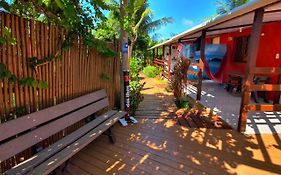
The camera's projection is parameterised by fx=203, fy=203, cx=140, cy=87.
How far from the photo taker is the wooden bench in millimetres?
2082

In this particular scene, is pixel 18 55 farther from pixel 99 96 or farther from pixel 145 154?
pixel 145 154

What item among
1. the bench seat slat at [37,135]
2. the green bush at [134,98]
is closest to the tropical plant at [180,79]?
the green bush at [134,98]

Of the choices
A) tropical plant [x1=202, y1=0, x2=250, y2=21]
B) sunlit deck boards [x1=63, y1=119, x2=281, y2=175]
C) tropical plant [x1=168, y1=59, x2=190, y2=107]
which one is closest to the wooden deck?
sunlit deck boards [x1=63, y1=119, x2=281, y2=175]

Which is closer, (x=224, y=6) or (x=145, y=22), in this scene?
(x=145, y=22)

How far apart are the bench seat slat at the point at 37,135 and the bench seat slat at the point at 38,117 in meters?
0.07

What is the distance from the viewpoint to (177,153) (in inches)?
128

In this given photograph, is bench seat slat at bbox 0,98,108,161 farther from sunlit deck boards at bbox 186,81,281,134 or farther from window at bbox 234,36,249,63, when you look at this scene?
window at bbox 234,36,249,63

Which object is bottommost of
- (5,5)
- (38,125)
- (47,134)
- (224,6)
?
(47,134)

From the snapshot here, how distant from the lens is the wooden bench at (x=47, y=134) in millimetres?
2082

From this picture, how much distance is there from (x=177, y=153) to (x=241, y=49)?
21.2 ft

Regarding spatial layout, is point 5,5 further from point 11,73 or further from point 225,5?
point 225,5

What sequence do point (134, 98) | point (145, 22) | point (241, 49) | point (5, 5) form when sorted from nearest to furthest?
point (5, 5) → point (134, 98) → point (241, 49) → point (145, 22)

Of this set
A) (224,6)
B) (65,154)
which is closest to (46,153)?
(65,154)

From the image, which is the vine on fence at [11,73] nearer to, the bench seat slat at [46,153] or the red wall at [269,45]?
A: the bench seat slat at [46,153]
